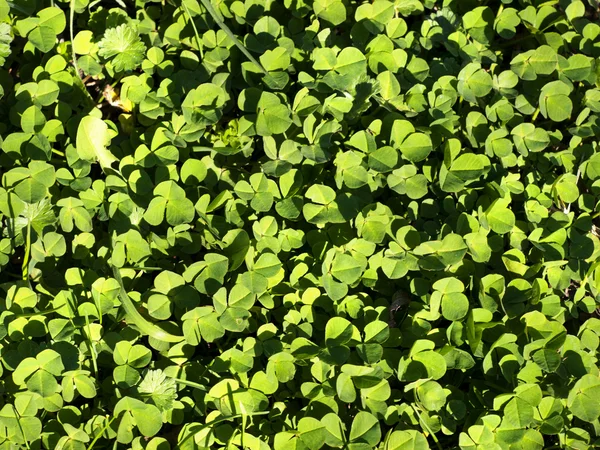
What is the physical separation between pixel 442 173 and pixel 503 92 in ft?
1.71

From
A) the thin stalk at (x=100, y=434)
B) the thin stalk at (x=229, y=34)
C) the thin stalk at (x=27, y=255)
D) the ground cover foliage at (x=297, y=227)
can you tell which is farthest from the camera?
the thin stalk at (x=229, y=34)

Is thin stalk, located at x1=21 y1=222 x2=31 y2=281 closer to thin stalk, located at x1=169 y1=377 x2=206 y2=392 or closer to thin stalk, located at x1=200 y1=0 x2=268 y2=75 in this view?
thin stalk, located at x1=169 y1=377 x2=206 y2=392

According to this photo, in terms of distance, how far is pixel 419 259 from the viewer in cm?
252

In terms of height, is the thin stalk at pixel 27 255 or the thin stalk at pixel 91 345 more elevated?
the thin stalk at pixel 27 255

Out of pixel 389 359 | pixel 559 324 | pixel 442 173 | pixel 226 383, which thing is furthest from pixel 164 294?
pixel 559 324

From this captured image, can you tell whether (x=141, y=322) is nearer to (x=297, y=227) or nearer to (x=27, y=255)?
(x=27, y=255)

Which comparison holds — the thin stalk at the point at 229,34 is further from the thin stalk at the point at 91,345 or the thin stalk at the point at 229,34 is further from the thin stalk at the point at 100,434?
the thin stalk at the point at 100,434

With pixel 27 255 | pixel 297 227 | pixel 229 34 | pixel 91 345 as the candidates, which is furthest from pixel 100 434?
pixel 229 34

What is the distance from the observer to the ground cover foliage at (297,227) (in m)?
2.38

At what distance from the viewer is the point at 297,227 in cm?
266

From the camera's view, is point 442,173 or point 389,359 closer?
point 389,359

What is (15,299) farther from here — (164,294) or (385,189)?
(385,189)

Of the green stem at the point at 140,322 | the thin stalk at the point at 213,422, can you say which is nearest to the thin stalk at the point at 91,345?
the green stem at the point at 140,322

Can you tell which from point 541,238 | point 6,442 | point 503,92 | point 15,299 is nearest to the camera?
point 6,442
